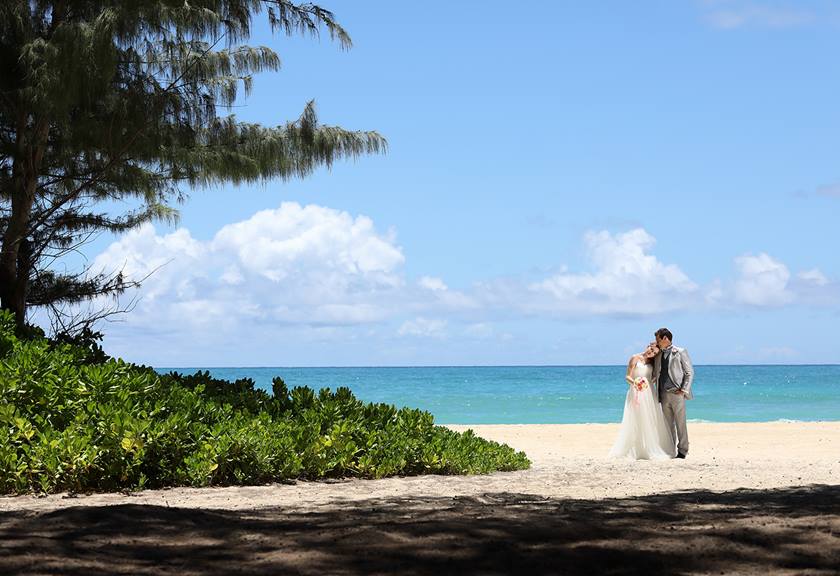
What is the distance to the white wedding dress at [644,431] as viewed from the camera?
503 inches

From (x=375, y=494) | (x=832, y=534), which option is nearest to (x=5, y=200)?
(x=375, y=494)

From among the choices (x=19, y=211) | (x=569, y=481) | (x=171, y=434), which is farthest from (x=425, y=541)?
(x=19, y=211)

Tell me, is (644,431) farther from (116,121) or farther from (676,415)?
(116,121)

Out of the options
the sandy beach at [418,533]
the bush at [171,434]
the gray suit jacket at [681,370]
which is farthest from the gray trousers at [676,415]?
the sandy beach at [418,533]

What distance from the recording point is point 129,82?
11.6 meters

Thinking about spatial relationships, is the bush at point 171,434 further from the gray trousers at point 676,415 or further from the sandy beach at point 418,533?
the gray trousers at point 676,415

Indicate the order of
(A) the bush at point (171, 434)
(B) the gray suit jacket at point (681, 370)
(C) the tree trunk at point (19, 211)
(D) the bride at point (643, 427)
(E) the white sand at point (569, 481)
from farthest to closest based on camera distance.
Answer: (D) the bride at point (643, 427) → (B) the gray suit jacket at point (681, 370) → (C) the tree trunk at point (19, 211) → (A) the bush at point (171, 434) → (E) the white sand at point (569, 481)

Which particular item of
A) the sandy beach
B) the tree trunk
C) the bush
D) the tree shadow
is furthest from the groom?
the tree trunk

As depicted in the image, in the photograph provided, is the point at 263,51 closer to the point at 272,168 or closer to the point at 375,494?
the point at 272,168

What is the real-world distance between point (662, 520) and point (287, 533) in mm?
2147

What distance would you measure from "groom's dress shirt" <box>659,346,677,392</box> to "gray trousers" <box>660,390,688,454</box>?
7 centimetres

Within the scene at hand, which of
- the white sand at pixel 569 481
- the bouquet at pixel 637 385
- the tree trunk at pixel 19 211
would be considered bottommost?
the white sand at pixel 569 481

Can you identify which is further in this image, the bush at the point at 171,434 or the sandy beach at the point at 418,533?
the bush at the point at 171,434

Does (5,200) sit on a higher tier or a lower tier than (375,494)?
higher
